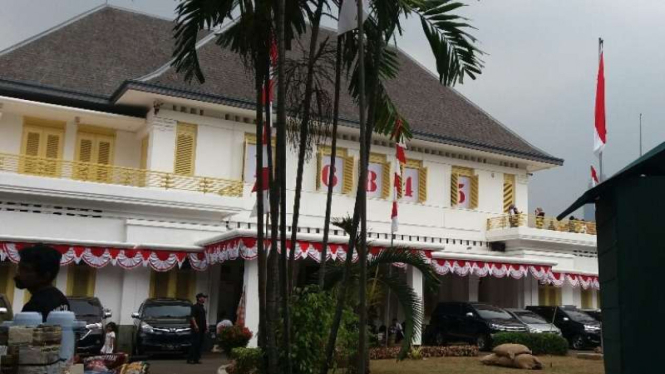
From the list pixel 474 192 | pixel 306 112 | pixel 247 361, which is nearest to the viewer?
pixel 306 112

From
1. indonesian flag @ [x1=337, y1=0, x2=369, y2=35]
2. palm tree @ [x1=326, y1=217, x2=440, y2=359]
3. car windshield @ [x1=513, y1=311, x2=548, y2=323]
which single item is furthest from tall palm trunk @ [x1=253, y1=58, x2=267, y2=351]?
car windshield @ [x1=513, y1=311, x2=548, y2=323]

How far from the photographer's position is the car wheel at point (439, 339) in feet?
72.9

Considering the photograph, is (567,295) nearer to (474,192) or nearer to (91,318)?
(474,192)

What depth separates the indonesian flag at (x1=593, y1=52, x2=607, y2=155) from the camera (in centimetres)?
1402

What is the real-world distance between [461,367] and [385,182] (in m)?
12.4

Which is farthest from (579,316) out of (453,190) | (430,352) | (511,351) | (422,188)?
(511,351)

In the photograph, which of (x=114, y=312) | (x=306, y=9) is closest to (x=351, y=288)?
(x=306, y=9)

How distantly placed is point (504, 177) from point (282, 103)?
878 inches

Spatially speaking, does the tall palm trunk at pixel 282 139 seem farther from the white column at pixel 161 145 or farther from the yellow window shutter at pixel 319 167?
the yellow window shutter at pixel 319 167

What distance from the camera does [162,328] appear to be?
17547mm

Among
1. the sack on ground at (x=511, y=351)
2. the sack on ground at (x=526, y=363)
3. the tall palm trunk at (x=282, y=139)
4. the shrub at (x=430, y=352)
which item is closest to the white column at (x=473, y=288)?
the shrub at (x=430, y=352)

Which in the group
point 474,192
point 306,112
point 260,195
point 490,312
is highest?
point 474,192

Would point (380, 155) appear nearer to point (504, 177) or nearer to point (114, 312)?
point (504, 177)

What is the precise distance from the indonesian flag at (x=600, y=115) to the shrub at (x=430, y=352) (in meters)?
6.38
